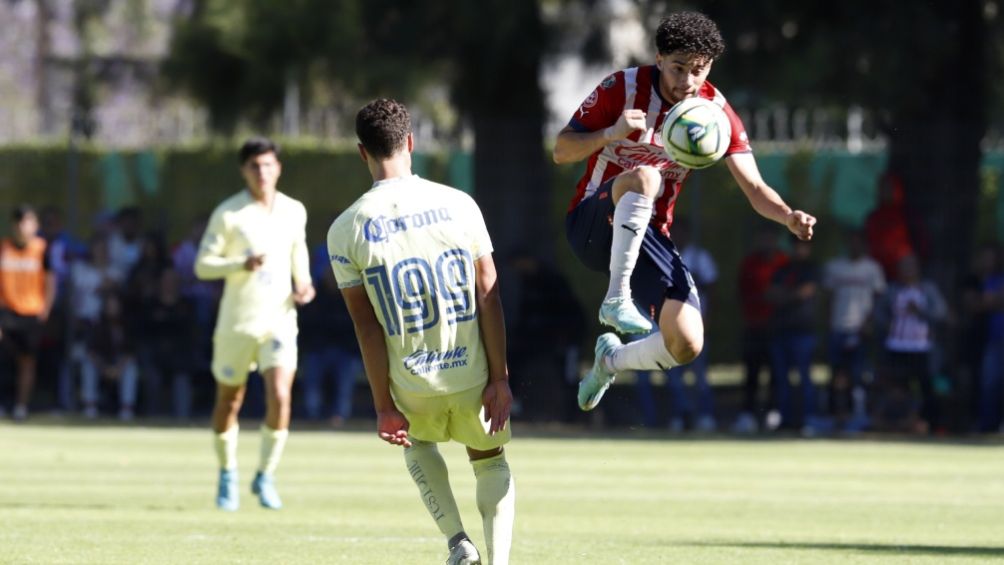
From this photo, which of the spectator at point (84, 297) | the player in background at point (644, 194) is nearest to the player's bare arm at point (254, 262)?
the player in background at point (644, 194)

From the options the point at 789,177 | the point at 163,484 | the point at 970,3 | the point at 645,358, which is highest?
the point at 970,3

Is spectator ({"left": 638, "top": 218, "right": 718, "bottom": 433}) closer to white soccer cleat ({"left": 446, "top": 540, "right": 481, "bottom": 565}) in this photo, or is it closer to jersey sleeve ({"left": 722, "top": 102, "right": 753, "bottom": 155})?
jersey sleeve ({"left": 722, "top": 102, "right": 753, "bottom": 155})

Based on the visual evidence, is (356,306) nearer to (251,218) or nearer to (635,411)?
(251,218)

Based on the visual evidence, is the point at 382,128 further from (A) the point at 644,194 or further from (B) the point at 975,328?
(B) the point at 975,328

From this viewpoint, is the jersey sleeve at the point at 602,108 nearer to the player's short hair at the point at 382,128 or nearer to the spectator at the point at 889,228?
the player's short hair at the point at 382,128

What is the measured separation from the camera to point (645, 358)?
893 cm

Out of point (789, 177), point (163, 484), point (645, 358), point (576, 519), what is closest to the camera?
point (645, 358)

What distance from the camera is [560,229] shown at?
24.5 metres

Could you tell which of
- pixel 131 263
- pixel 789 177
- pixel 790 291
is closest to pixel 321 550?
pixel 790 291

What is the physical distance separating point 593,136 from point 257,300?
4436 mm

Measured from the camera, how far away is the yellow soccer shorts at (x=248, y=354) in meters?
12.2

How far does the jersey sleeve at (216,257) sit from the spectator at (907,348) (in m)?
9.26

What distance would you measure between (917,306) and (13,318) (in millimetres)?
10196

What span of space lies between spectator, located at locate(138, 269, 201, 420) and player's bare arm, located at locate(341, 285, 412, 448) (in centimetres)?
1340
